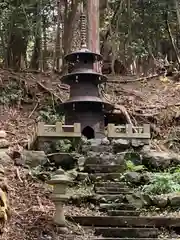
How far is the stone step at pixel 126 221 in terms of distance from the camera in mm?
6789

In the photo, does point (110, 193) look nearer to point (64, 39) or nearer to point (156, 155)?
point (156, 155)

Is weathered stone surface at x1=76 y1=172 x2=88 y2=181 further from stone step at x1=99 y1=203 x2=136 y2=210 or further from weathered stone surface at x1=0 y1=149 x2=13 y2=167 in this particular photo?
stone step at x1=99 y1=203 x2=136 y2=210

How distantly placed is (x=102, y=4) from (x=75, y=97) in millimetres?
8729

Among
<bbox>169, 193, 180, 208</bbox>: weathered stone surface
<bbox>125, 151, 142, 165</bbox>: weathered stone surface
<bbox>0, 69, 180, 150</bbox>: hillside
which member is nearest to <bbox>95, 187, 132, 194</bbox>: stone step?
<bbox>169, 193, 180, 208</bbox>: weathered stone surface

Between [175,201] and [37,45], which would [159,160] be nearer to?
[175,201]

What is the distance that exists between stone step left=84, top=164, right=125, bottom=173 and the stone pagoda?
11.8 ft

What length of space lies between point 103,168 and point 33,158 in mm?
1552

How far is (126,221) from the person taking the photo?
22.4ft

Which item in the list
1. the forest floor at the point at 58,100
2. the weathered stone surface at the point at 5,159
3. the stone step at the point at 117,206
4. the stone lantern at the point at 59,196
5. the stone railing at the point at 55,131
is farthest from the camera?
the forest floor at the point at 58,100

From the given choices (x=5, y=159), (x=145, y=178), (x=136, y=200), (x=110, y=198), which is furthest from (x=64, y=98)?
(x=136, y=200)

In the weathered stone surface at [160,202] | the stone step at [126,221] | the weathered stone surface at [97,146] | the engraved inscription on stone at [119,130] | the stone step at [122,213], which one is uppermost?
the engraved inscription on stone at [119,130]

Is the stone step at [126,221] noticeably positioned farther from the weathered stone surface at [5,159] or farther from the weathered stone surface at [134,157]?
the weathered stone surface at [134,157]

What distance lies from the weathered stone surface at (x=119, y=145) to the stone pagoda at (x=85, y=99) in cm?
142

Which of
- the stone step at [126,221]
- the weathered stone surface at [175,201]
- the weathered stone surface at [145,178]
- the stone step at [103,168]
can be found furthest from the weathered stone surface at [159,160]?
the stone step at [126,221]
